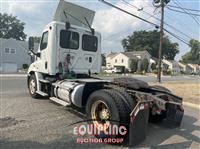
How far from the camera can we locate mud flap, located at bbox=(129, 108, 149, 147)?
3.49 meters

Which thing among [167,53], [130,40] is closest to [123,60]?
[130,40]

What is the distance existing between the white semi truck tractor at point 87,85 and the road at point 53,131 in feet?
1.25

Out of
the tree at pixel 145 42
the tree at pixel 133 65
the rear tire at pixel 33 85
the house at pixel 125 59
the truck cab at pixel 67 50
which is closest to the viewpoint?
the truck cab at pixel 67 50

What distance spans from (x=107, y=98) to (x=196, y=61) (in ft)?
401

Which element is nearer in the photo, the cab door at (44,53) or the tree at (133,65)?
the cab door at (44,53)

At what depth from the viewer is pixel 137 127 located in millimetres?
3564

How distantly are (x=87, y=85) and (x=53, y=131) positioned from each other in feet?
4.74

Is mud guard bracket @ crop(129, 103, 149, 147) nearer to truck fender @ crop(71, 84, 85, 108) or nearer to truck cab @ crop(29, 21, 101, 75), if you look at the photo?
truck fender @ crop(71, 84, 85, 108)

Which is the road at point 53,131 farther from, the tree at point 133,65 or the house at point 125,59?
the house at point 125,59

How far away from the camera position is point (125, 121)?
366 centimetres

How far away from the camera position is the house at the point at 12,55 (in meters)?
36.2

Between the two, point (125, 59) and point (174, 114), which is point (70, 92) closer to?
point (174, 114)

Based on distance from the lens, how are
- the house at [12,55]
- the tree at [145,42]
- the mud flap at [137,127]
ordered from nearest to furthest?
1. the mud flap at [137,127]
2. the house at [12,55]
3. the tree at [145,42]

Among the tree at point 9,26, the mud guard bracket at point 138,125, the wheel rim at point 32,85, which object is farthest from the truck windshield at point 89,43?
the tree at point 9,26
